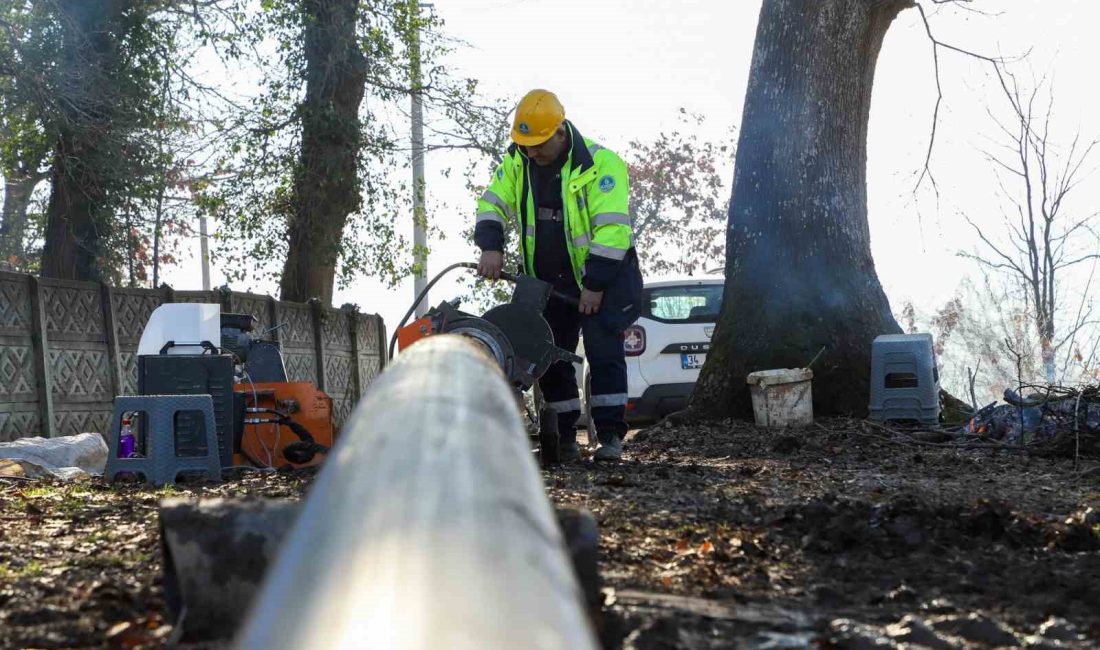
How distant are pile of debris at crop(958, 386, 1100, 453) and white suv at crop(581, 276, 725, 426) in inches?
135

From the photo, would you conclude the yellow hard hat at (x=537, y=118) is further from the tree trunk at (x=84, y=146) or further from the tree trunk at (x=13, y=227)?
the tree trunk at (x=13, y=227)

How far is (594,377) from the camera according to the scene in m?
7.53

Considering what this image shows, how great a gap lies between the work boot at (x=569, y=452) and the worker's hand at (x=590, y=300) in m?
0.87

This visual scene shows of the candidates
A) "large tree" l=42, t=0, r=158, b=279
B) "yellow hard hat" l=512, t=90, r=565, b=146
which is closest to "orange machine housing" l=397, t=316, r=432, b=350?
"yellow hard hat" l=512, t=90, r=565, b=146

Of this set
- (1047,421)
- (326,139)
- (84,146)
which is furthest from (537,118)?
(326,139)

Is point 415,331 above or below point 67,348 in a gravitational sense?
below

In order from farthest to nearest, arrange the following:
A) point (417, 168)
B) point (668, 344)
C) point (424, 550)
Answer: point (417, 168)
point (668, 344)
point (424, 550)

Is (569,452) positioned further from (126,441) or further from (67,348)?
(67,348)

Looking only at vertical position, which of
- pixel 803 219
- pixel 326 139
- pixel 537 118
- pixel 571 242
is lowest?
pixel 571 242

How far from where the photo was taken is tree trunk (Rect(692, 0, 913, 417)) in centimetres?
1074

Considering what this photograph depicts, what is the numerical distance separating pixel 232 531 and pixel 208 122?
15.4 m

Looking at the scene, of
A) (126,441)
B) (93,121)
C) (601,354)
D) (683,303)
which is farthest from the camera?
(93,121)

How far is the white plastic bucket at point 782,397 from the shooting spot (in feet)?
33.1

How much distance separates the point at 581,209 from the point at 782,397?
3616 millimetres
